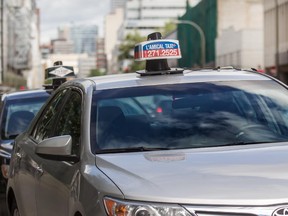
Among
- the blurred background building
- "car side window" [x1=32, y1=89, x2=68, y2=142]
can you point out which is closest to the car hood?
"car side window" [x1=32, y1=89, x2=68, y2=142]

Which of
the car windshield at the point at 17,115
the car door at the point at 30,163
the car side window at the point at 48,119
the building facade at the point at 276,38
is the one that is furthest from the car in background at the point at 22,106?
the building facade at the point at 276,38

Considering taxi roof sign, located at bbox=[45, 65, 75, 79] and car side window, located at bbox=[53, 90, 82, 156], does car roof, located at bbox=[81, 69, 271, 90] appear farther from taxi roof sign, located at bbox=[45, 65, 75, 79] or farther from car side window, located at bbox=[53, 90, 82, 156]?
taxi roof sign, located at bbox=[45, 65, 75, 79]

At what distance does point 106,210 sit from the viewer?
3.53 m

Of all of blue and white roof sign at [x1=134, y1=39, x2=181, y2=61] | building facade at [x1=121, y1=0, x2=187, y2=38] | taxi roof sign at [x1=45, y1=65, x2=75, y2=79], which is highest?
building facade at [x1=121, y1=0, x2=187, y2=38]

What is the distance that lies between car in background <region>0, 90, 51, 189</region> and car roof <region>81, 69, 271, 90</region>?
3.94m

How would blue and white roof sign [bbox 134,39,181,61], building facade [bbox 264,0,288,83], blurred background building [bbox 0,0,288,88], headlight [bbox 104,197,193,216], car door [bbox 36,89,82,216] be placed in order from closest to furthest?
headlight [bbox 104,197,193,216] → car door [bbox 36,89,82,216] → blue and white roof sign [bbox 134,39,181,61] → building facade [bbox 264,0,288,83] → blurred background building [bbox 0,0,288,88]

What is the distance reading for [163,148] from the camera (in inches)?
165

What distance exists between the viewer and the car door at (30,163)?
17.2 ft

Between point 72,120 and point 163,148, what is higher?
point 72,120

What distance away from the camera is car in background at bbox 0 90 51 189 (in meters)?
9.14

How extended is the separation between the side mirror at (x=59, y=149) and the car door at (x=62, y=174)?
3cm

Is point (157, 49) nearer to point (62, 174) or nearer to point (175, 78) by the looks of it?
point (175, 78)

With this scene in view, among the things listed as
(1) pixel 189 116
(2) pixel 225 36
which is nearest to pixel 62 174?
(1) pixel 189 116

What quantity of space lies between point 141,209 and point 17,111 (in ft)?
20.2
